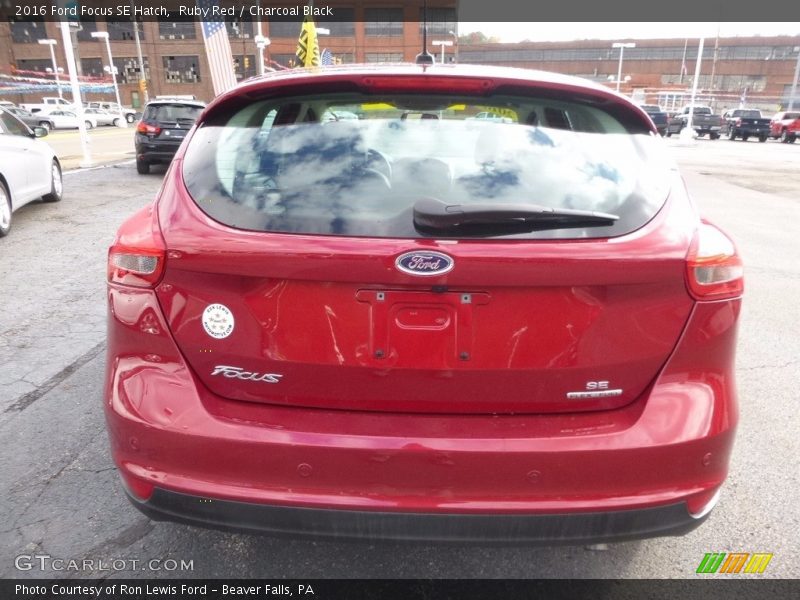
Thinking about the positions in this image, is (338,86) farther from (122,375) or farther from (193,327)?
(122,375)

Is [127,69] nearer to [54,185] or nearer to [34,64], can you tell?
[34,64]

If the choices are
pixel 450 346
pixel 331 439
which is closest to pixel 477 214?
pixel 450 346

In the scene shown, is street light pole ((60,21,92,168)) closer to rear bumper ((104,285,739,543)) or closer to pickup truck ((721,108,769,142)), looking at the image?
rear bumper ((104,285,739,543))

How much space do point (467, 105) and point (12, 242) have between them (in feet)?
24.7

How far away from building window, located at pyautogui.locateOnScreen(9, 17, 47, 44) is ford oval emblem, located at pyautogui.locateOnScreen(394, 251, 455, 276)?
284 feet

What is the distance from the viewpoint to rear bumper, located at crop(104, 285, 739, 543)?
5.88ft

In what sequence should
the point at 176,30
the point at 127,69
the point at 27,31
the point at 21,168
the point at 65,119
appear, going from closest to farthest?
the point at 21,168, the point at 65,119, the point at 176,30, the point at 27,31, the point at 127,69

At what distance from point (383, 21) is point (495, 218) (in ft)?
241

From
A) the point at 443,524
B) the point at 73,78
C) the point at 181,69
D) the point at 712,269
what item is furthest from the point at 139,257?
the point at 181,69

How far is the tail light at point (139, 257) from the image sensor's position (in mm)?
1894

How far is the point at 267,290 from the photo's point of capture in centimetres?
181

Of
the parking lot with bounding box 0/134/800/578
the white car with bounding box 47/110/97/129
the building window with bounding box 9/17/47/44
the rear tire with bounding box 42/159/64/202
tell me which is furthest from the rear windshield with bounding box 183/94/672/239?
the building window with bounding box 9/17/47/44

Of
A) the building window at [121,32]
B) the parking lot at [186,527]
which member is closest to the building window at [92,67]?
the building window at [121,32]

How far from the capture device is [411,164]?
196 cm
